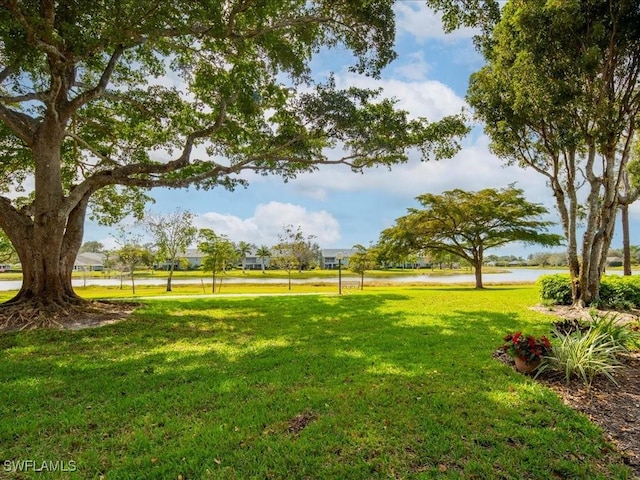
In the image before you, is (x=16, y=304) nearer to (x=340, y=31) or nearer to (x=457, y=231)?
(x=340, y=31)

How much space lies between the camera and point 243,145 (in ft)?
35.4

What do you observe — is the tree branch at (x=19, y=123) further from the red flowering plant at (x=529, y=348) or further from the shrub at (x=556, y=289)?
the shrub at (x=556, y=289)

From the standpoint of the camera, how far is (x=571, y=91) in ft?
25.1

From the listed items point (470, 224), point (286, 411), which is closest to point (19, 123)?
point (286, 411)

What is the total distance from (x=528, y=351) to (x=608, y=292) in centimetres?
712

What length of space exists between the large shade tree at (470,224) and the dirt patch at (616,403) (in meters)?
15.7

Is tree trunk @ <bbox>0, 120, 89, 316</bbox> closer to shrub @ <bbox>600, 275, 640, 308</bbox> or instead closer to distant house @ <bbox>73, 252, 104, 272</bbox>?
shrub @ <bbox>600, 275, 640, 308</bbox>

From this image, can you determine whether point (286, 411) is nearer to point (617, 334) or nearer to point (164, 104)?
point (617, 334)

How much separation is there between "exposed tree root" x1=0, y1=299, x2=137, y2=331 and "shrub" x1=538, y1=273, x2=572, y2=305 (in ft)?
38.5

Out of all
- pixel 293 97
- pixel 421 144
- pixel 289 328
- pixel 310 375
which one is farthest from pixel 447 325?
pixel 293 97

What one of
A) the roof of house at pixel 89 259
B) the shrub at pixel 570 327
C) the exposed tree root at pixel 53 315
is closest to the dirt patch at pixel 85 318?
the exposed tree root at pixel 53 315

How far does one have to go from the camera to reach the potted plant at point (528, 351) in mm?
4129

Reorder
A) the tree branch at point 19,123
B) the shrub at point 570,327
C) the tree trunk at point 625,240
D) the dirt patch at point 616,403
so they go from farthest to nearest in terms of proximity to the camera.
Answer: the tree trunk at point 625,240 < the tree branch at point 19,123 < the shrub at point 570,327 < the dirt patch at point 616,403

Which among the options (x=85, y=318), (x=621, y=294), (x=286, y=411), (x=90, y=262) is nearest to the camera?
(x=286, y=411)
